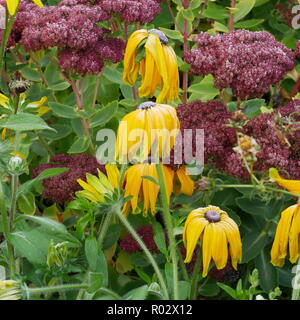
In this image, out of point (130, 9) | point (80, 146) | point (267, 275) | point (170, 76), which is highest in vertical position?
point (130, 9)

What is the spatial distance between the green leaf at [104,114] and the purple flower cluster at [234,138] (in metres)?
0.19

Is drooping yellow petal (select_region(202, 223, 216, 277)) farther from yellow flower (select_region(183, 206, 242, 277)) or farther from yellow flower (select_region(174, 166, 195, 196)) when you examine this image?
yellow flower (select_region(174, 166, 195, 196))

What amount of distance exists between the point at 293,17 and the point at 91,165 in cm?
73

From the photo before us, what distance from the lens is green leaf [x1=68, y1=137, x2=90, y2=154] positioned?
53.0 inches

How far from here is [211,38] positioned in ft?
4.11

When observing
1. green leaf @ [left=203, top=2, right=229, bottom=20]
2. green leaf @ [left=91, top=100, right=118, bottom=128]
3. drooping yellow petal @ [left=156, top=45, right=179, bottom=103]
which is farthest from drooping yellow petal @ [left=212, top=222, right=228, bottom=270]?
green leaf @ [left=203, top=2, right=229, bottom=20]

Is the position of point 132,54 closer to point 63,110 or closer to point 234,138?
point 234,138

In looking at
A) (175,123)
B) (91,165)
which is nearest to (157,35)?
(175,123)

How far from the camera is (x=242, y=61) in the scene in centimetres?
119

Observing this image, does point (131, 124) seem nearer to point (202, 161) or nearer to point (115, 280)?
point (202, 161)

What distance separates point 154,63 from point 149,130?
0.47 feet

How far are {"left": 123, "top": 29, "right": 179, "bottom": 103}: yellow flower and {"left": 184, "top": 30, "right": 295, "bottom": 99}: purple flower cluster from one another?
15 cm

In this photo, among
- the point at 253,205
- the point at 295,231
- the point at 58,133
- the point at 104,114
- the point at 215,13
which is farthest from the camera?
the point at 215,13

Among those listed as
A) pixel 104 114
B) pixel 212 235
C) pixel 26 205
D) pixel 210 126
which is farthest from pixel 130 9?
pixel 212 235
